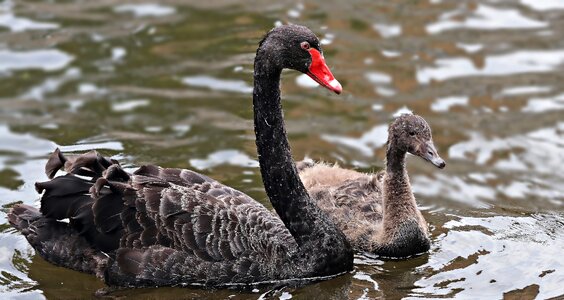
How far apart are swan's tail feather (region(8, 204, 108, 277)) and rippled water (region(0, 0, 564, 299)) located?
0.39ft

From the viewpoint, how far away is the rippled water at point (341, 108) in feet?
25.7

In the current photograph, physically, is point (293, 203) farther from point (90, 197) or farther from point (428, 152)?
point (90, 197)

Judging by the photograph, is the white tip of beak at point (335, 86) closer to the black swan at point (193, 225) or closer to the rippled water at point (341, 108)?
the black swan at point (193, 225)

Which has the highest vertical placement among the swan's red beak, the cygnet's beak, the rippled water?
the swan's red beak

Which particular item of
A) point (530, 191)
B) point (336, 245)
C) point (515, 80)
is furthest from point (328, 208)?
point (515, 80)

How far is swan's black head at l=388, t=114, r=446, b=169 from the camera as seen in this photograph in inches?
313

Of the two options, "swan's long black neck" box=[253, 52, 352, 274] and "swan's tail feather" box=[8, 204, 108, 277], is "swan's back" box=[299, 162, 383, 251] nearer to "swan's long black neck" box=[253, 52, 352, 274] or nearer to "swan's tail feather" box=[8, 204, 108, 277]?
"swan's long black neck" box=[253, 52, 352, 274]

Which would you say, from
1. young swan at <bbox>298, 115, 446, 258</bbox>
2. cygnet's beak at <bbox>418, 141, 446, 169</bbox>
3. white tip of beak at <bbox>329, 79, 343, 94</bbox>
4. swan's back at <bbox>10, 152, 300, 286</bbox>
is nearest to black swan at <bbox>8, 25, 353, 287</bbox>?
swan's back at <bbox>10, 152, 300, 286</bbox>

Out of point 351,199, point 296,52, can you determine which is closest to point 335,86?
point 296,52

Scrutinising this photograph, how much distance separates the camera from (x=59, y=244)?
25.1 feet

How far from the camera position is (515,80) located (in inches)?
470

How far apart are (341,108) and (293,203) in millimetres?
3697

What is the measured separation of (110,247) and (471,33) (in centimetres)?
689

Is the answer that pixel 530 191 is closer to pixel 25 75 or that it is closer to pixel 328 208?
pixel 328 208
